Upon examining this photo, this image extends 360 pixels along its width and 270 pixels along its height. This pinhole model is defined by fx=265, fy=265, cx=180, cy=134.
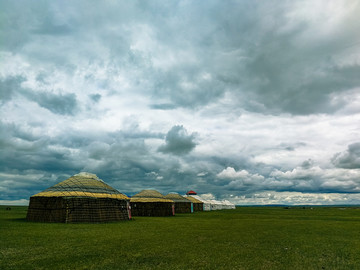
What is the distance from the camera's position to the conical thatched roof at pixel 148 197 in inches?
1977

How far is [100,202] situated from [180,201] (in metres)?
40.2

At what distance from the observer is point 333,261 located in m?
12.8

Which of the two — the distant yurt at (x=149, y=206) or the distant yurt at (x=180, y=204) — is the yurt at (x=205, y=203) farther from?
the distant yurt at (x=149, y=206)

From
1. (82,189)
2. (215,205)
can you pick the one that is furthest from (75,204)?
(215,205)

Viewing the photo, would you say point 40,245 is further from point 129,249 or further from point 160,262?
point 160,262

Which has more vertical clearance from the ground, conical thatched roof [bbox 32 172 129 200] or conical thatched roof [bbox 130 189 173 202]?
conical thatched roof [bbox 32 172 129 200]

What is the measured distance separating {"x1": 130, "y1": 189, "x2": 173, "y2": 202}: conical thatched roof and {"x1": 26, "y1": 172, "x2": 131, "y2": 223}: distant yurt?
1586cm

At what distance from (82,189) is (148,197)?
68.4 feet

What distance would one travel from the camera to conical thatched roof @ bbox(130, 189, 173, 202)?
50.2 metres

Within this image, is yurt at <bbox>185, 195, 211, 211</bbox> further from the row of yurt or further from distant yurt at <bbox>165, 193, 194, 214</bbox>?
the row of yurt

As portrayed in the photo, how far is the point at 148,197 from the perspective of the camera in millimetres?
51125

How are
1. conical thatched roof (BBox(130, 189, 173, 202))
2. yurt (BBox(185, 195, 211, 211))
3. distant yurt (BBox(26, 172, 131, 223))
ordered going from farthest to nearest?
yurt (BBox(185, 195, 211, 211)) → conical thatched roof (BBox(130, 189, 173, 202)) → distant yurt (BBox(26, 172, 131, 223))

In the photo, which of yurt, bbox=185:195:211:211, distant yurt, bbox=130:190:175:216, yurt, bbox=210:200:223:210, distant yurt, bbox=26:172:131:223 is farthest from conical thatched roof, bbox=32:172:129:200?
yurt, bbox=210:200:223:210

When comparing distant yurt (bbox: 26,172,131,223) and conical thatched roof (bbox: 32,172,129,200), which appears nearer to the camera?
distant yurt (bbox: 26,172,131,223)
